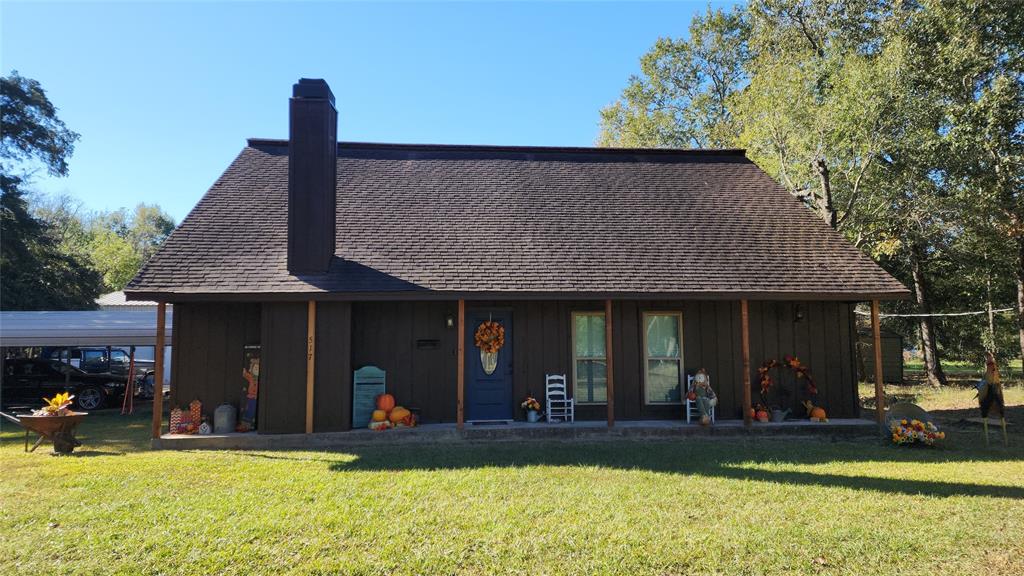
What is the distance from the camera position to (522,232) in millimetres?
10492

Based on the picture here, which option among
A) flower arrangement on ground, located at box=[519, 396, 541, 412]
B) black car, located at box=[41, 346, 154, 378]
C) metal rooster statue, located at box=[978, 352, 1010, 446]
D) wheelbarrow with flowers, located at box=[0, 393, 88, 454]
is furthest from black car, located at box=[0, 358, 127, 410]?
metal rooster statue, located at box=[978, 352, 1010, 446]

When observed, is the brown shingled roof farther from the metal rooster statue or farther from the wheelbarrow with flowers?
the wheelbarrow with flowers

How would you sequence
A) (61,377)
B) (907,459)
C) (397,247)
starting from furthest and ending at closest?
(61,377), (397,247), (907,459)

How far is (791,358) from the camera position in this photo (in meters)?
10.2

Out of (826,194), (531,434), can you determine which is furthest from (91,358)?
(826,194)

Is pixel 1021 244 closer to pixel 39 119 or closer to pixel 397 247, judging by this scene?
pixel 397 247

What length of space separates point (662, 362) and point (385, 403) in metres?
4.63

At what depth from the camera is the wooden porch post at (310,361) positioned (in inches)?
345

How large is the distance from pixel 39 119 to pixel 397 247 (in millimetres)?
18549

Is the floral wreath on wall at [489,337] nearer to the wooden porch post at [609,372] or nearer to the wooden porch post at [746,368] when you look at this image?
the wooden porch post at [609,372]

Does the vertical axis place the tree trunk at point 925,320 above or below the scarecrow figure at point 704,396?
above

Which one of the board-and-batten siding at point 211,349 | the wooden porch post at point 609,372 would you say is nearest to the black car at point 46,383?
A: the board-and-batten siding at point 211,349

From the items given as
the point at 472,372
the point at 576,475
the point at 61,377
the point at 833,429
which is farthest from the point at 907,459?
the point at 61,377

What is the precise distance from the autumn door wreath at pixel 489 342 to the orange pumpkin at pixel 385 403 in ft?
5.31
